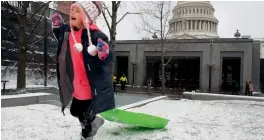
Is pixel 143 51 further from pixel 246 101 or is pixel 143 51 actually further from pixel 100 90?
pixel 100 90

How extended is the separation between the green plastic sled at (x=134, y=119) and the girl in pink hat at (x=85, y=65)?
132 centimetres

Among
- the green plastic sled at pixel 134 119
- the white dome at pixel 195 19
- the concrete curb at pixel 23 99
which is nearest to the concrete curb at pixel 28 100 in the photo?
the concrete curb at pixel 23 99

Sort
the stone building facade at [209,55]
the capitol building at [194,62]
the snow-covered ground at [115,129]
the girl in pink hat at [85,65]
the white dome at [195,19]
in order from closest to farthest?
1. the girl in pink hat at [85,65]
2. the snow-covered ground at [115,129]
3. the stone building facade at [209,55]
4. the capitol building at [194,62]
5. the white dome at [195,19]

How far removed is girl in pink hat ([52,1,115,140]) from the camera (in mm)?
2873

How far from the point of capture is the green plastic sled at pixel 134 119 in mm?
4648

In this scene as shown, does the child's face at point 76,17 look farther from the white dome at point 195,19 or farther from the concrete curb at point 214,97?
the white dome at point 195,19

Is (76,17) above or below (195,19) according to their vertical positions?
below

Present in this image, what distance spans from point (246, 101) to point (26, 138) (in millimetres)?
8960

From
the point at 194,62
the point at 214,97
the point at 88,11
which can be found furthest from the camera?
the point at 194,62

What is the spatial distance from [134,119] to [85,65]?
2.24m

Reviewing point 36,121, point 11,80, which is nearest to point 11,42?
point 11,80

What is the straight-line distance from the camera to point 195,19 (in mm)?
54281

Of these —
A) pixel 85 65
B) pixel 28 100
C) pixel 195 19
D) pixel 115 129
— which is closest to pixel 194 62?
pixel 28 100

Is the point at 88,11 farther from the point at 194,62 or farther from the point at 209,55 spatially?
the point at 194,62
